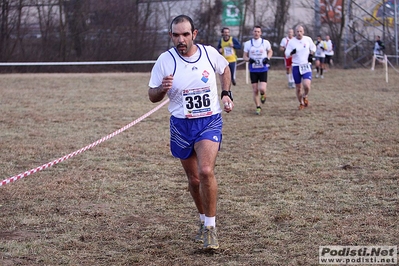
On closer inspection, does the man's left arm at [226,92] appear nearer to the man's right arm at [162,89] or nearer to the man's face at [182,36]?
the man's face at [182,36]

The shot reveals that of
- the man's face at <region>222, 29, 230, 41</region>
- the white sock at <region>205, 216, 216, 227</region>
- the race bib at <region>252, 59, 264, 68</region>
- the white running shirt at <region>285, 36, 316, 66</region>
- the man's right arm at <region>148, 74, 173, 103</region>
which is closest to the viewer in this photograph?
the man's right arm at <region>148, 74, 173, 103</region>

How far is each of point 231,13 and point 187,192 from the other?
3578 centimetres

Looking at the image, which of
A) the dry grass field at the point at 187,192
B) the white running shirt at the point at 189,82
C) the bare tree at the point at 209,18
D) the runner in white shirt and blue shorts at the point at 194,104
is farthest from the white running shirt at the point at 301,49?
the bare tree at the point at 209,18

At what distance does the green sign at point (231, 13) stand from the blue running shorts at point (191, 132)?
122ft

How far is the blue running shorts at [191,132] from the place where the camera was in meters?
5.88

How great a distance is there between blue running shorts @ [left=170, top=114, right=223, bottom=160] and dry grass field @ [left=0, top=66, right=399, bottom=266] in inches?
34.6

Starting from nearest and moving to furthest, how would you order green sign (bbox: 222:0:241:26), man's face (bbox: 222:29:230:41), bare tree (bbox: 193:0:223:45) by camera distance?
man's face (bbox: 222:29:230:41)
bare tree (bbox: 193:0:223:45)
green sign (bbox: 222:0:241:26)

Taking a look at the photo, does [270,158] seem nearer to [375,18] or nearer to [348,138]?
[348,138]

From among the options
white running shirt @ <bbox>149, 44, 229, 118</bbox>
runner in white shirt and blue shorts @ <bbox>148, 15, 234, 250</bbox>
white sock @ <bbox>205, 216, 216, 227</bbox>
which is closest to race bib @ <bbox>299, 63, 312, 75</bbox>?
runner in white shirt and blue shorts @ <bbox>148, 15, 234, 250</bbox>

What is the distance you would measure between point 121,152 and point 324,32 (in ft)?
109

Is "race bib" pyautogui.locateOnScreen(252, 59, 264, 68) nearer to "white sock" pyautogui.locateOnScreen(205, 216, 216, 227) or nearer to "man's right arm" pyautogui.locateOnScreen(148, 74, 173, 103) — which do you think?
"man's right arm" pyautogui.locateOnScreen(148, 74, 173, 103)

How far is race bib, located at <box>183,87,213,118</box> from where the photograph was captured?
5887mm

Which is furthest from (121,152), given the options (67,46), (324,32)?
(324,32)

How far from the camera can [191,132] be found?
5.89 metres
